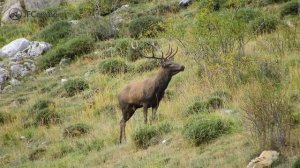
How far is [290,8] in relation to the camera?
76.3ft

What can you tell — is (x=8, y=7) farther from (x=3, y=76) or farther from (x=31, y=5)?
(x=3, y=76)

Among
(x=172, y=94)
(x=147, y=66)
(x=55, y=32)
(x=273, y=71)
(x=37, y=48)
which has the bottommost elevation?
(x=172, y=94)

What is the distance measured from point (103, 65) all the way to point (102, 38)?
5712 millimetres

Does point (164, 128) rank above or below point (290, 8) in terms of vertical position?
below

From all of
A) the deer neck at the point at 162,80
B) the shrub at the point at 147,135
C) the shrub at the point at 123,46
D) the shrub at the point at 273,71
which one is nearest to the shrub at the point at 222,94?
the shrub at the point at 273,71

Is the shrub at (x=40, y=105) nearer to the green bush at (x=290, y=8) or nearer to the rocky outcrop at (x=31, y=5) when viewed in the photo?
the green bush at (x=290, y=8)

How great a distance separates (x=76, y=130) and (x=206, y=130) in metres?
5.57

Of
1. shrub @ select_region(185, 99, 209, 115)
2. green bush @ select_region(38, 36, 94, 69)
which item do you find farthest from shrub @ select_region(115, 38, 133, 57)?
shrub @ select_region(185, 99, 209, 115)

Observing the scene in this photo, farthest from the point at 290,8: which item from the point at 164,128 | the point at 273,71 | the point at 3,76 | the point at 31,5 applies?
the point at 31,5

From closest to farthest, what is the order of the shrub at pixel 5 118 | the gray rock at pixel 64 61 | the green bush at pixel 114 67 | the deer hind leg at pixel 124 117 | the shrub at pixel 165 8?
the deer hind leg at pixel 124 117, the shrub at pixel 5 118, the green bush at pixel 114 67, the gray rock at pixel 64 61, the shrub at pixel 165 8

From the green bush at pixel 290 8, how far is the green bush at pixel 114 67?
6.03 metres

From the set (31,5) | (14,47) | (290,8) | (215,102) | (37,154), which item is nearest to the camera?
(215,102)

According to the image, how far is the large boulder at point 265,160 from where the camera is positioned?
9.91 meters

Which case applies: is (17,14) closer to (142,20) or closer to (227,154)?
(142,20)
